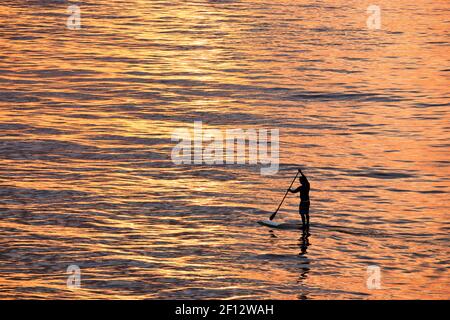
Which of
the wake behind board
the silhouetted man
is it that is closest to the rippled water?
the wake behind board

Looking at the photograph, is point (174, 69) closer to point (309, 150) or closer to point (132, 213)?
point (309, 150)

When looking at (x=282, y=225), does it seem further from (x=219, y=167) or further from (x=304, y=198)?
(x=219, y=167)

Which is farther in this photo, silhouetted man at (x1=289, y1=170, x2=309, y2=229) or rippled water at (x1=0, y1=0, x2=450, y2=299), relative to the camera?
silhouetted man at (x1=289, y1=170, x2=309, y2=229)

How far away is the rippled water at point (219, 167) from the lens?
2942 centimetres

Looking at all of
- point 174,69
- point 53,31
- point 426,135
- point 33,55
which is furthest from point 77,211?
point 53,31

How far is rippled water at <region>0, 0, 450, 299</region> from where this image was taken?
2942cm

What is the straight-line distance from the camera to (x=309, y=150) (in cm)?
4659

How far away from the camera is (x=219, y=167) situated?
43656mm

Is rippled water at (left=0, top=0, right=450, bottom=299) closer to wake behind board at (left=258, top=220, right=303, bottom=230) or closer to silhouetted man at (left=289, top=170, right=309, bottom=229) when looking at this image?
wake behind board at (left=258, top=220, right=303, bottom=230)

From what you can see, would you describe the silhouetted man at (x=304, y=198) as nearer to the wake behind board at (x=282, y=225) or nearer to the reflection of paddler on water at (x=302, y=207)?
the reflection of paddler on water at (x=302, y=207)

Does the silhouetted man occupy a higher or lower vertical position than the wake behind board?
higher

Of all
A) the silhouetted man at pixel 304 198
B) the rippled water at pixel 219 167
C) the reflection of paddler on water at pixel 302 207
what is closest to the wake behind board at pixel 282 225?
the reflection of paddler on water at pixel 302 207

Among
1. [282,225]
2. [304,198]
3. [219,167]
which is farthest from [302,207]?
[219,167]

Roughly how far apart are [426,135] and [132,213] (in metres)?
20.0
